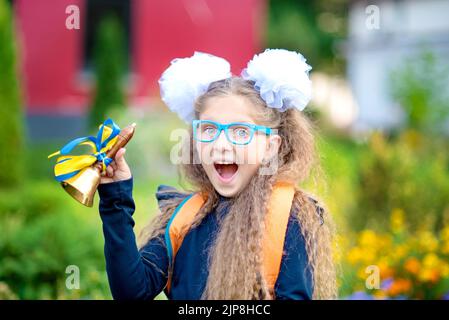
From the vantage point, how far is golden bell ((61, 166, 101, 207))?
208 cm

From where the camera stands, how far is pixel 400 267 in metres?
4.56

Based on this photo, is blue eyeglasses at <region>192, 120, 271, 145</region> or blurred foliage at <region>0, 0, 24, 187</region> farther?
blurred foliage at <region>0, 0, 24, 187</region>

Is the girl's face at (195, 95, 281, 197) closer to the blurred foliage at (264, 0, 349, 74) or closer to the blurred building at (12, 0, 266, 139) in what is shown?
the blurred building at (12, 0, 266, 139)

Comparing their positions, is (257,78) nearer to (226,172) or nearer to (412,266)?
(226,172)

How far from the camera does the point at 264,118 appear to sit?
2379 mm

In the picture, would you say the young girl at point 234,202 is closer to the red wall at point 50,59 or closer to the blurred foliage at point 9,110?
the blurred foliage at point 9,110

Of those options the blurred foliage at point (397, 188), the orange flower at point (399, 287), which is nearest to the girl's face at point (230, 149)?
the orange flower at point (399, 287)

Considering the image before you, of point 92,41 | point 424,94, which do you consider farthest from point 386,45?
point 92,41

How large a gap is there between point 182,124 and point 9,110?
2856 millimetres

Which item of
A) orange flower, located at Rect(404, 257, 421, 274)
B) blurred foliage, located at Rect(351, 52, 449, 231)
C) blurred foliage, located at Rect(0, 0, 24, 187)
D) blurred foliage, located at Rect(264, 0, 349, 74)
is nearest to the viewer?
orange flower, located at Rect(404, 257, 421, 274)

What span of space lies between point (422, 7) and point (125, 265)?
20.5 meters

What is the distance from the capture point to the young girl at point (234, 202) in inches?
86.4

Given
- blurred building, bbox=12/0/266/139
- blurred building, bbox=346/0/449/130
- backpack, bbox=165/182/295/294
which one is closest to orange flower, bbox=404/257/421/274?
backpack, bbox=165/182/295/294
